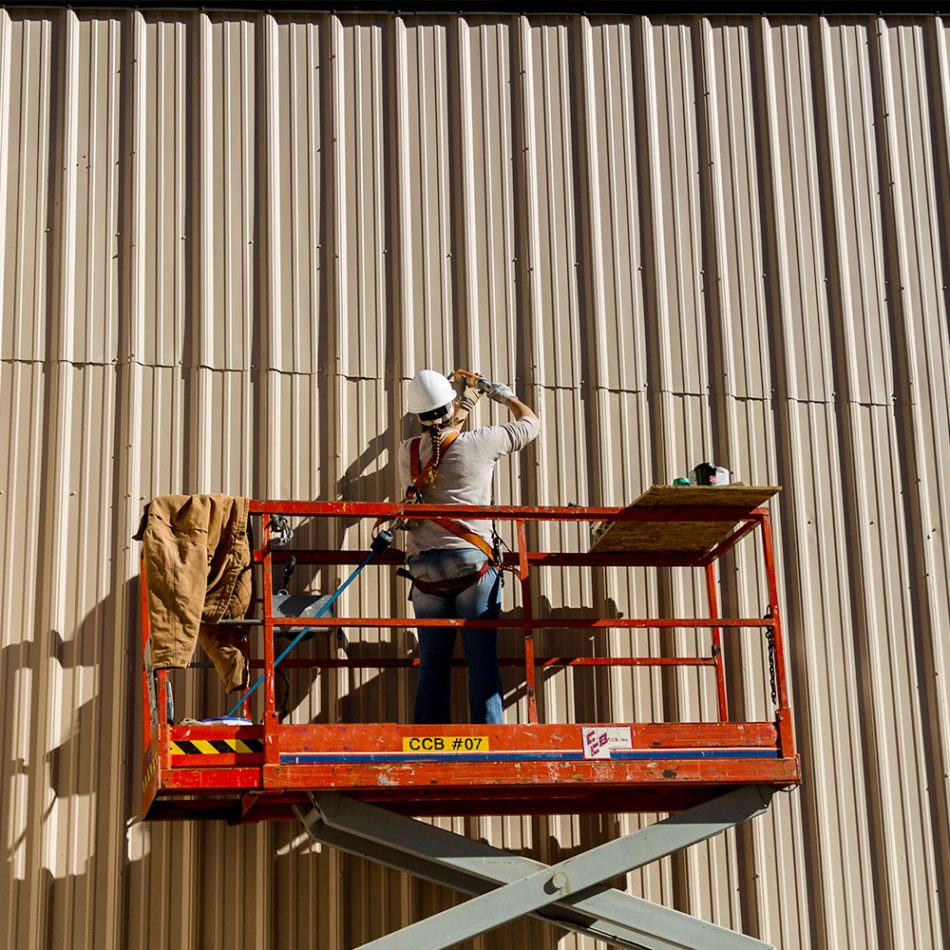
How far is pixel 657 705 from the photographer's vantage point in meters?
14.0

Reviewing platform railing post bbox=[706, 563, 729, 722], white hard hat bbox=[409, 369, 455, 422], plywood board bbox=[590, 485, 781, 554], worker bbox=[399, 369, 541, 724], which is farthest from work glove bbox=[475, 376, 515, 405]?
platform railing post bbox=[706, 563, 729, 722]

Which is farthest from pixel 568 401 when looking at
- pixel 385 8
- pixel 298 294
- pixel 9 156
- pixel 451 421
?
pixel 9 156

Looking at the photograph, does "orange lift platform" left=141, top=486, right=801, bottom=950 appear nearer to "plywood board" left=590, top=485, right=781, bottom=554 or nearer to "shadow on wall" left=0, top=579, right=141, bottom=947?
"plywood board" left=590, top=485, right=781, bottom=554

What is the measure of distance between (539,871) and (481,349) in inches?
193

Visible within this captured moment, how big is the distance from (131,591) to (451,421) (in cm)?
297

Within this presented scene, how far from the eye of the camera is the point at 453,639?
12828mm

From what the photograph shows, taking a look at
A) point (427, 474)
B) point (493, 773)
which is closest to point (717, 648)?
point (427, 474)

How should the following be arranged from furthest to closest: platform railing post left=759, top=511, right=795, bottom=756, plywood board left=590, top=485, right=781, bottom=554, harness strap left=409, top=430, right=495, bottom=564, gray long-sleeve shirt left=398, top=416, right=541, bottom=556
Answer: gray long-sleeve shirt left=398, top=416, right=541, bottom=556, harness strap left=409, top=430, right=495, bottom=564, plywood board left=590, top=485, right=781, bottom=554, platform railing post left=759, top=511, right=795, bottom=756

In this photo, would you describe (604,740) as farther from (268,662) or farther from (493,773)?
(268,662)

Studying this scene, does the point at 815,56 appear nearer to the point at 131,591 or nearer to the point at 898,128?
the point at 898,128

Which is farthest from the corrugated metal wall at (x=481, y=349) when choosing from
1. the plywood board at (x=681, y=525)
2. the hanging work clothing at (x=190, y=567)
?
the hanging work clothing at (x=190, y=567)

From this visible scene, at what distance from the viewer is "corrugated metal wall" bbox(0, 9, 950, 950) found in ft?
43.9

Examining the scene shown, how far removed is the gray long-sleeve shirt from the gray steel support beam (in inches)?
85.1

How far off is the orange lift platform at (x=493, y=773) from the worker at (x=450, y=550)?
416 millimetres
